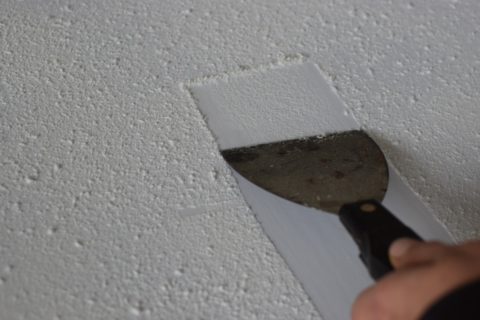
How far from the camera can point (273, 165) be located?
94cm

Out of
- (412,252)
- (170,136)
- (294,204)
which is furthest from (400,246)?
(170,136)

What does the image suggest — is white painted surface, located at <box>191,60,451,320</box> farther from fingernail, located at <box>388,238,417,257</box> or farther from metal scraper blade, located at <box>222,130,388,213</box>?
fingernail, located at <box>388,238,417,257</box>

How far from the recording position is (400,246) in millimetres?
681

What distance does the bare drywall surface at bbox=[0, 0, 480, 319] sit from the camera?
82cm

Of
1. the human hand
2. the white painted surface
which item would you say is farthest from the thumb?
the white painted surface

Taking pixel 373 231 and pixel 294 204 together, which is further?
pixel 294 204

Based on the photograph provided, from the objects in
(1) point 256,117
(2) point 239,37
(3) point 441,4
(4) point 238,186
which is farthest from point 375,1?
(4) point 238,186

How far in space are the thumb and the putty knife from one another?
10 centimetres

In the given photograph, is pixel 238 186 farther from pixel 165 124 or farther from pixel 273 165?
pixel 165 124

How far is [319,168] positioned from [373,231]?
0.20 m

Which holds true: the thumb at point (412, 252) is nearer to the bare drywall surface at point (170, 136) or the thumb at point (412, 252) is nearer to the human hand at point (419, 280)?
the human hand at point (419, 280)

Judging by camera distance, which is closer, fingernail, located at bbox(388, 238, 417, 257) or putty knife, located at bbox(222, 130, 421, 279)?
fingernail, located at bbox(388, 238, 417, 257)

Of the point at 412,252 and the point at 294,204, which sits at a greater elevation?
the point at 412,252

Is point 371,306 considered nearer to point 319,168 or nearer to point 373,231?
point 373,231
